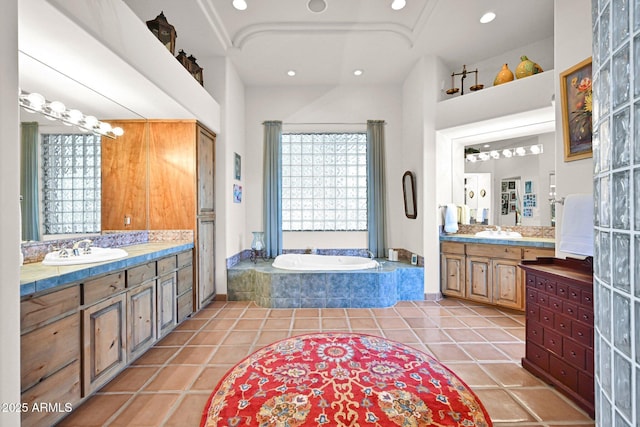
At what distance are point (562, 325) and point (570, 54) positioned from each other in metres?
2.04

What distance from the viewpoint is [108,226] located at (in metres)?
2.87

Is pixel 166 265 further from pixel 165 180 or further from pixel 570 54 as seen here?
pixel 570 54

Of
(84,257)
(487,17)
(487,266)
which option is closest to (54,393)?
(84,257)

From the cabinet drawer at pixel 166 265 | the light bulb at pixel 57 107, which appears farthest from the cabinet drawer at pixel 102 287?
the light bulb at pixel 57 107

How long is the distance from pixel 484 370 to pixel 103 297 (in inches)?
110

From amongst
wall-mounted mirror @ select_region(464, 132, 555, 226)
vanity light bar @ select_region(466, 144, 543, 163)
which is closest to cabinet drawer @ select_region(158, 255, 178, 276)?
wall-mounted mirror @ select_region(464, 132, 555, 226)

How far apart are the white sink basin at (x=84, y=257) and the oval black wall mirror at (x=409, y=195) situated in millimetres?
3434

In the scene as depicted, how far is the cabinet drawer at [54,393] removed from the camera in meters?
1.37

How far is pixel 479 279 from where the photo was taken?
3.47m

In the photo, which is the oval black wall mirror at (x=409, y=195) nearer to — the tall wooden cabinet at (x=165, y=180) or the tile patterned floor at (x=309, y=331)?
the tile patterned floor at (x=309, y=331)

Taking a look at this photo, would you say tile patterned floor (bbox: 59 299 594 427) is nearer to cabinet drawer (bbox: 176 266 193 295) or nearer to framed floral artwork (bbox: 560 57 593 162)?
cabinet drawer (bbox: 176 266 193 295)

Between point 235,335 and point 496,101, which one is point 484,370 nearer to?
point 235,335

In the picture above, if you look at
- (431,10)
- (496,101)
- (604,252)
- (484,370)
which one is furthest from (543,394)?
(431,10)

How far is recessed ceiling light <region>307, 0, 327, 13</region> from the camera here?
2.79 m
